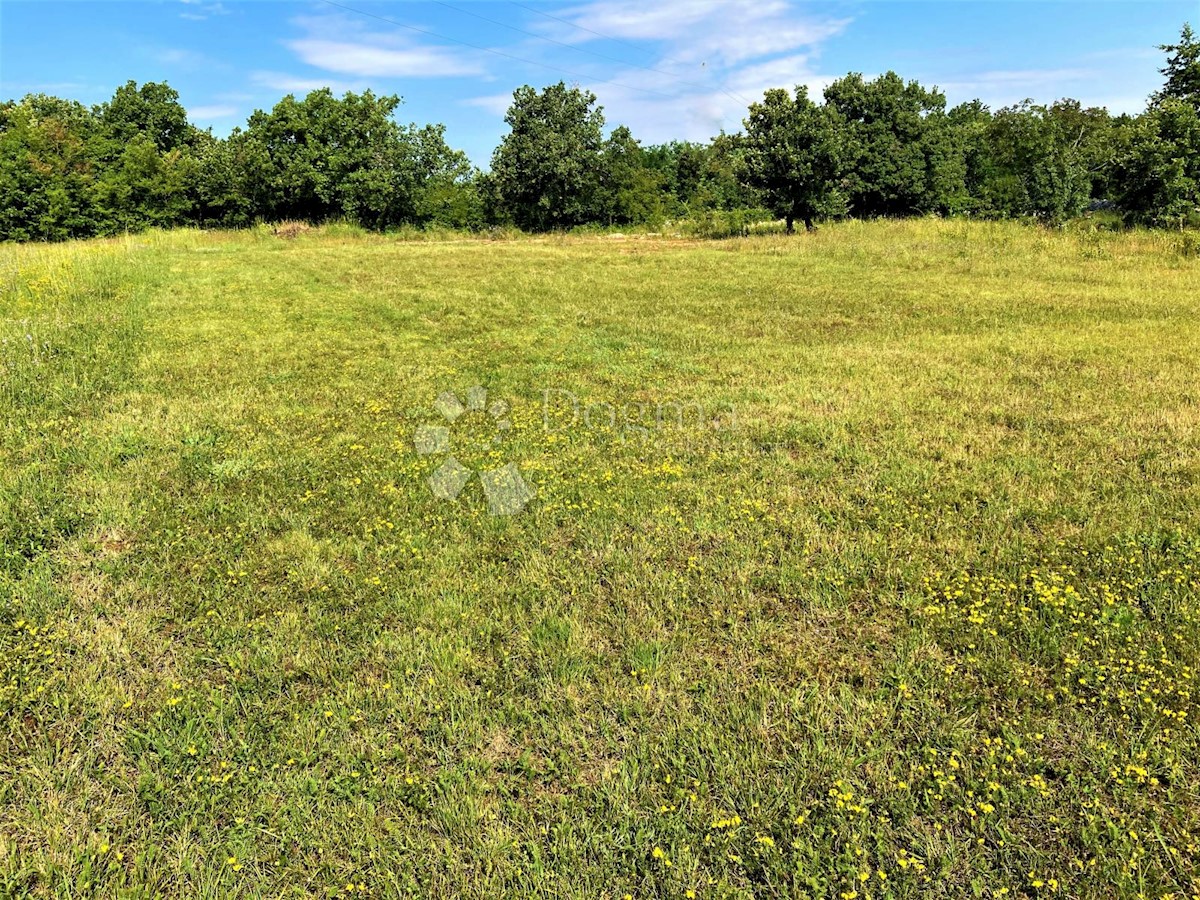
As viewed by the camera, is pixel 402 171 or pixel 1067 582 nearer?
pixel 1067 582

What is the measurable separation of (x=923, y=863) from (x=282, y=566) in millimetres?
4079

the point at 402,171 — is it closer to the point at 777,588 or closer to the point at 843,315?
the point at 843,315

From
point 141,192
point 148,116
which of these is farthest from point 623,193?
point 148,116

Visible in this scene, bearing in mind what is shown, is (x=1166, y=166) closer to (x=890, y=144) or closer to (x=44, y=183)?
(x=890, y=144)

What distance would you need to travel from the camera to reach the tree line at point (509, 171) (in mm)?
29375

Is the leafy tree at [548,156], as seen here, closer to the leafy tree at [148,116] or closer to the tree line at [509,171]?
the tree line at [509,171]

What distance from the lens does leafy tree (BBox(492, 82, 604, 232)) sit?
39.4 m

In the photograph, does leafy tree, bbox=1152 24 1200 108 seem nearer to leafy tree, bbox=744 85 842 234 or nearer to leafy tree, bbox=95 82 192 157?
leafy tree, bbox=744 85 842 234

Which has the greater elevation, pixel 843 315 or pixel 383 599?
pixel 843 315

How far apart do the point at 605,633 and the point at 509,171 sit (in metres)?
41.4

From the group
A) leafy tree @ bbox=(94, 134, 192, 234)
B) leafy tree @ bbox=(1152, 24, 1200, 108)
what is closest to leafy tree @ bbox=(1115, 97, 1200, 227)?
leafy tree @ bbox=(1152, 24, 1200, 108)

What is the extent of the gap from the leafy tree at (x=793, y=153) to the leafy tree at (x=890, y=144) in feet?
34.4

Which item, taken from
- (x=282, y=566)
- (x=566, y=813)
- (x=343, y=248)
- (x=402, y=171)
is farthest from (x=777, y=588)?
(x=402, y=171)

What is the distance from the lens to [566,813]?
2.70m
